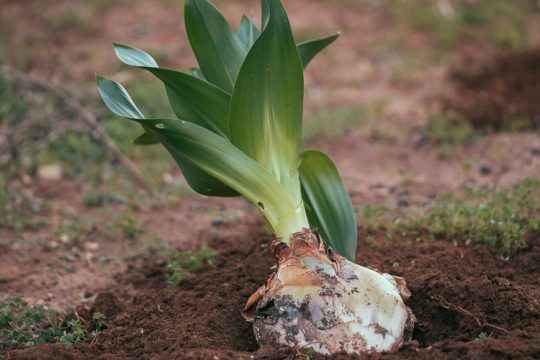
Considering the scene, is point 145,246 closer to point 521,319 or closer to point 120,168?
point 120,168

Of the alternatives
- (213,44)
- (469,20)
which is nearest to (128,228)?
(213,44)

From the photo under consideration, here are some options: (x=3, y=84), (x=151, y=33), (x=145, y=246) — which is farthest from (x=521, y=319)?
(x=151, y=33)

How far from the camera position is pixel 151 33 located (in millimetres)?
7816

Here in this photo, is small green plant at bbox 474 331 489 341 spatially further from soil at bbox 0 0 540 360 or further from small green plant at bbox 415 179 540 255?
small green plant at bbox 415 179 540 255

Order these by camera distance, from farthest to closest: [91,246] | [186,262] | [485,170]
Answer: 1. [485,170]
2. [91,246]
3. [186,262]

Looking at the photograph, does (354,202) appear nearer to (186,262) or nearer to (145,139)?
(186,262)

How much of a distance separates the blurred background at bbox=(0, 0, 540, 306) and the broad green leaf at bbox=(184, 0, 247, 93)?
1.22 m

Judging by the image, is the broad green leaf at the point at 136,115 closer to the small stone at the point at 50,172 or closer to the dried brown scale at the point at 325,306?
the dried brown scale at the point at 325,306

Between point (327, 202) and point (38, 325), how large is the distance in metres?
1.28

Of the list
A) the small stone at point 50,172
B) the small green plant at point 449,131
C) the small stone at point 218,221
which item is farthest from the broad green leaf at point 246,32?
the small green plant at point 449,131

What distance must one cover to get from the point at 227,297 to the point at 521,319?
45.0 inches

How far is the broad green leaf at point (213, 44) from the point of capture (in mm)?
3104

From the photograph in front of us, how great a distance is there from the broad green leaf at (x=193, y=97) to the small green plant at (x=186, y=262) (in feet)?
2.80

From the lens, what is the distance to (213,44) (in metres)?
3.13
